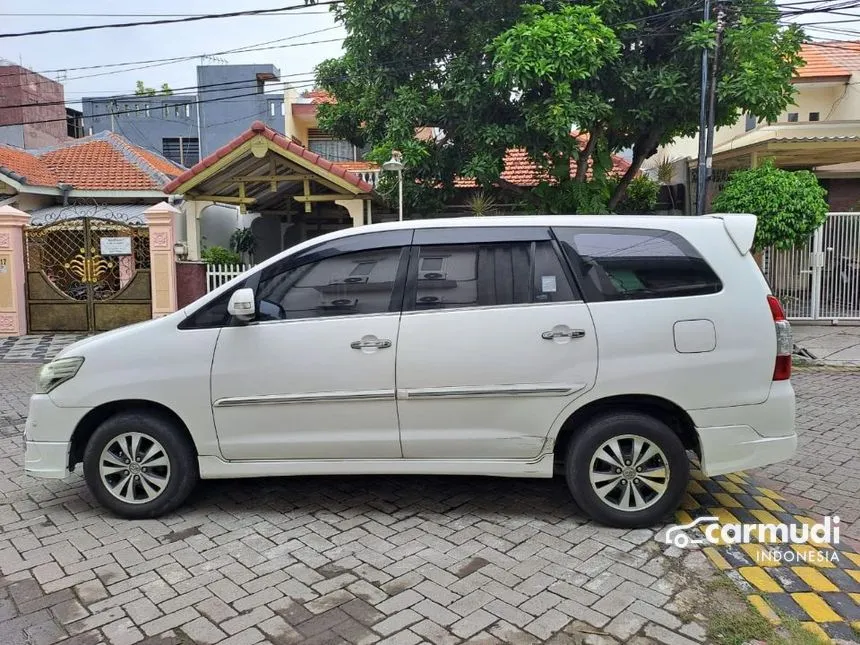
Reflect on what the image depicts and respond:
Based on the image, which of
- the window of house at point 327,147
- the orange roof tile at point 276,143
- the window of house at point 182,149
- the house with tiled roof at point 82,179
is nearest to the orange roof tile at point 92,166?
the house with tiled roof at point 82,179

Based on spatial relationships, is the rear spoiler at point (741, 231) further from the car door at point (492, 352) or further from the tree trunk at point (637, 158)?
the tree trunk at point (637, 158)

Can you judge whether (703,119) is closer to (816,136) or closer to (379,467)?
(816,136)

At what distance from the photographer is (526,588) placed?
3.49m

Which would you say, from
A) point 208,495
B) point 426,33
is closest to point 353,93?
point 426,33

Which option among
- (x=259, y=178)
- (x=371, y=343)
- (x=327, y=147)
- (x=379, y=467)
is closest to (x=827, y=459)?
(x=379, y=467)

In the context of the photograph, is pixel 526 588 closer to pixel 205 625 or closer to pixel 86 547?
pixel 205 625

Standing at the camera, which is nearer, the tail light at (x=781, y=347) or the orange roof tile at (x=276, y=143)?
the tail light at (x=781, y=347)

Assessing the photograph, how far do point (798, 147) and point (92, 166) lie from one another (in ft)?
56.4

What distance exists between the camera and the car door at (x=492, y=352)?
4059 millimetres

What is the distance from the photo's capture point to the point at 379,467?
14.0 ft

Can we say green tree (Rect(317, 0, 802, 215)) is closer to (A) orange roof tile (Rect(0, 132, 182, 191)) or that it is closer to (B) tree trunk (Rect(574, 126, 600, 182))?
(B) tree trunk (Rect(574, 126, 600, 182))

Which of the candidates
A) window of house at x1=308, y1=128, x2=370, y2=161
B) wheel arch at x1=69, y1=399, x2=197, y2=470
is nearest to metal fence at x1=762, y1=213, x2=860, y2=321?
wheel arch at x1=69, y1=399, x2=197, y2=470

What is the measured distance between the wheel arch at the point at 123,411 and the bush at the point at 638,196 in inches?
491

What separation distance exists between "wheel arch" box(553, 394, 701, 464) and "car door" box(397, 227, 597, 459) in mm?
167
